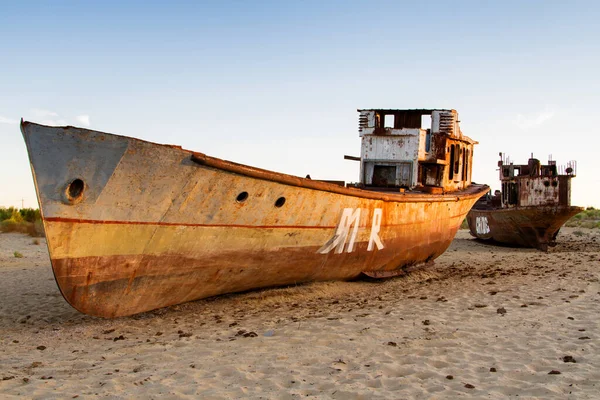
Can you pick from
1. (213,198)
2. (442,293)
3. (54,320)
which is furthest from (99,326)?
(442,293)

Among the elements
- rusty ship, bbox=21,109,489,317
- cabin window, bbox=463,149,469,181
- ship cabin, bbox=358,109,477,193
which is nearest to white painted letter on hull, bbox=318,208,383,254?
rusty ship, bbox=21,109,489,317

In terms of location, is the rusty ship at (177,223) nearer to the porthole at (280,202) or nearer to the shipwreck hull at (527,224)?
the porthole at (280,202)

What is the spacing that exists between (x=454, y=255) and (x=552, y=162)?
6.90 meters

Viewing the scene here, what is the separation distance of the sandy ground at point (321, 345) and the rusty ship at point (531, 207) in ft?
29.0

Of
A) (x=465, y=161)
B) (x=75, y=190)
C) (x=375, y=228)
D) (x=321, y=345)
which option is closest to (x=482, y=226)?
(x=465, y=161)

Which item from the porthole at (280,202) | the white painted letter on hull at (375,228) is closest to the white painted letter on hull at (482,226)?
the white painted letter on hull at (375,228)

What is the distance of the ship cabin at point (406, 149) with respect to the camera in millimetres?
11422

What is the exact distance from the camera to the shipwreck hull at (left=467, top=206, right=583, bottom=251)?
1675 cm

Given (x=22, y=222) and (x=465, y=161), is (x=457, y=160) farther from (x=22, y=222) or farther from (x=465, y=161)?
(x=22, y=222)

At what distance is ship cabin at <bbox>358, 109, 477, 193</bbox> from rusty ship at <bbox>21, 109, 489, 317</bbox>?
2.76 m

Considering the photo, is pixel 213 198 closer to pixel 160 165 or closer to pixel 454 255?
pixel 160 165

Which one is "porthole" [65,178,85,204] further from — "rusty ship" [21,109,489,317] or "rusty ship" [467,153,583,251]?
"rusty ship" [467,153,583,251]

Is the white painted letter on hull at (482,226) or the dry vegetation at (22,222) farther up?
the white painted letter on hull at (482,226)

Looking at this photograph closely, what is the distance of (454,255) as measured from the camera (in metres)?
15.7
